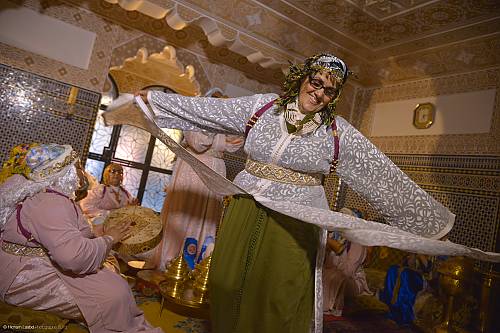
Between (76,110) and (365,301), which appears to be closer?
(365,301)

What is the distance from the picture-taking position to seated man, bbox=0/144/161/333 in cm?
185

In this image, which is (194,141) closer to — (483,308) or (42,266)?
(42,266)

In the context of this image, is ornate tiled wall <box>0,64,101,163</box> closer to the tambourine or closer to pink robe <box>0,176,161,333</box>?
the tambourine

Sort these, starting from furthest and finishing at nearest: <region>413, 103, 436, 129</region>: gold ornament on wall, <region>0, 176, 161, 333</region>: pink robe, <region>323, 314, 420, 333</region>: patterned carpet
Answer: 1. <region>413, 103, 436, 129</region>: gold ornament on wall
2. <region>323, 314, 420, 333</region>: patterned carpet
3. <region>0, 176, 161, 333</region>: pink robe

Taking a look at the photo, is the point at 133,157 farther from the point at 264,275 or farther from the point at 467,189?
the point at 264,275

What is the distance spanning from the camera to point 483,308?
3842mm

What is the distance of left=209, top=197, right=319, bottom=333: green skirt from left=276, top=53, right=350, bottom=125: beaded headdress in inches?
20.1

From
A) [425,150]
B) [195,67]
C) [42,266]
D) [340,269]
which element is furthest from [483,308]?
[195,67]

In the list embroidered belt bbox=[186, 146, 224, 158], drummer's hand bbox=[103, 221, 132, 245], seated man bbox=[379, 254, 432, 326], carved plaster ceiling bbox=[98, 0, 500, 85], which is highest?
carved plaster ceiling bbox=[98, 0, 500, 85]

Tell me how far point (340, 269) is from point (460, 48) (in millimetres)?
3179

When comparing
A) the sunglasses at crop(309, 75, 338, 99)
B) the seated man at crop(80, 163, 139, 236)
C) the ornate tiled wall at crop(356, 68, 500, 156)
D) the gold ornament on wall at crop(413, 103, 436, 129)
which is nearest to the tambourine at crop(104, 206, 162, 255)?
the sunglasses at crop(309, 75, 338, 99)

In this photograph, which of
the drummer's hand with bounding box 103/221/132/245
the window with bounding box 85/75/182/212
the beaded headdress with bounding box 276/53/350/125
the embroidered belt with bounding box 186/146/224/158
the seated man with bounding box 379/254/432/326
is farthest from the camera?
the window with bounding box 85/75/182/212

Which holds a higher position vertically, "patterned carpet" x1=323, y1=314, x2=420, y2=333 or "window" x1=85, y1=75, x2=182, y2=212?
"window" x1=85, y1=75, x2=182, y2=212

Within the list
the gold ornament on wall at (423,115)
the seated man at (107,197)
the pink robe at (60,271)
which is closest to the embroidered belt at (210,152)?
the seated man at (107,197)
